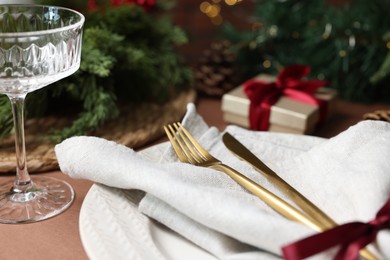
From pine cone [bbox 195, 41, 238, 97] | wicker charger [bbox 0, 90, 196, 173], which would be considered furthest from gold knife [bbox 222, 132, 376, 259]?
pine cone [bbox 195, 41, 238, 97]

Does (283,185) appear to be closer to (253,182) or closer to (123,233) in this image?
(253,182)

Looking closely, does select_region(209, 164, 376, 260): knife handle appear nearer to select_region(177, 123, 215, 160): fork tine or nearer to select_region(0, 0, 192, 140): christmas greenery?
select_region(177, 123, 215, 160): fork tine

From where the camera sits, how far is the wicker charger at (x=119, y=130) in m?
0.71

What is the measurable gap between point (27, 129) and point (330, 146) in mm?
443

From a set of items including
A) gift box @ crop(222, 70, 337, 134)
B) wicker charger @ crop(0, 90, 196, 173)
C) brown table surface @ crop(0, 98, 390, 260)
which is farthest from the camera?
gift box @ crop(222, 70, 337, 134)

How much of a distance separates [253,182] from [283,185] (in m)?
0.03

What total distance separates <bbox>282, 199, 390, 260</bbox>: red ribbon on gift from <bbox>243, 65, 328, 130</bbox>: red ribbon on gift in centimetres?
40

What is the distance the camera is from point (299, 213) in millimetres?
483

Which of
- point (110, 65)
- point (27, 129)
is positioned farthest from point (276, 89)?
point (27, 129)

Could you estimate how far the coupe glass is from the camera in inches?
21.7

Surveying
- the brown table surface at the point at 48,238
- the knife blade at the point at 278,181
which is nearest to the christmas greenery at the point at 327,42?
the knife blade at the point at 278,181

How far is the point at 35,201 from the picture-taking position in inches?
24.6

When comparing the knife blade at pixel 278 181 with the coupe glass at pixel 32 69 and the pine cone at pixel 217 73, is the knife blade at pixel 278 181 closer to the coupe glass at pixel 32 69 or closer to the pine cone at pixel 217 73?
the coupe glass at pixel 32 69

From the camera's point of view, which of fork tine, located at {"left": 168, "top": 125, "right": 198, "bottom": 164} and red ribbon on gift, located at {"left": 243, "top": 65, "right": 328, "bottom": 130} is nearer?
fork tine, located at {"left": 168, "top": 125, "right": 198, "bottom": 164}
